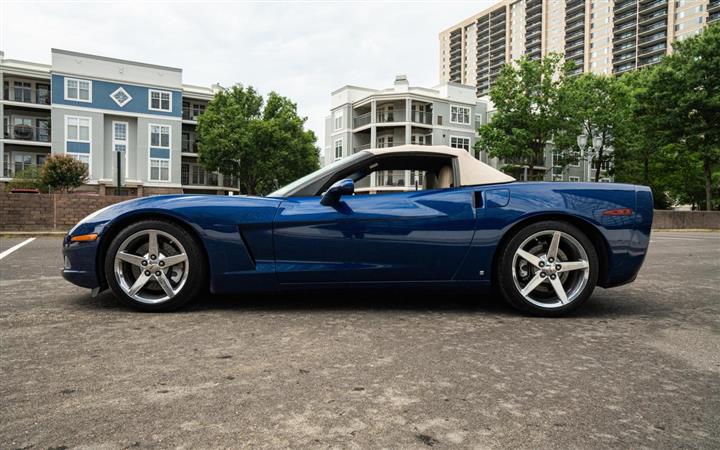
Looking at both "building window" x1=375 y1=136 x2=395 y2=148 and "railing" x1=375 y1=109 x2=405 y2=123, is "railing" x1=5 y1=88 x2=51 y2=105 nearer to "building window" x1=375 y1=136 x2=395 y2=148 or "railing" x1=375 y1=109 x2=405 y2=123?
"railing" x1=375 y1=109 x2=405 y2=123

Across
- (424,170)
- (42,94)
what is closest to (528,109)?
(424,170)

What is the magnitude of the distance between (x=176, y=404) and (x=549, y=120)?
132 ft

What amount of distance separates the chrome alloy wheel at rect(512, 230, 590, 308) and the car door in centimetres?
46

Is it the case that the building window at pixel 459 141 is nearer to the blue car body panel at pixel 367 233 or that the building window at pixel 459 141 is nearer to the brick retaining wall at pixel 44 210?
the brick retaining wall at pixel 44 210

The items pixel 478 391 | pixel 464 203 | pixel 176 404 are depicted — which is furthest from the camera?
pixel 464 203

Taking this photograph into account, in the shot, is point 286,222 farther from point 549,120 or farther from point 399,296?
point 549,120

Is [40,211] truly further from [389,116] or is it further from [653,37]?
[653,37]

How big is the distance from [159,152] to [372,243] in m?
43.5

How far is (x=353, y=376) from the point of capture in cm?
204

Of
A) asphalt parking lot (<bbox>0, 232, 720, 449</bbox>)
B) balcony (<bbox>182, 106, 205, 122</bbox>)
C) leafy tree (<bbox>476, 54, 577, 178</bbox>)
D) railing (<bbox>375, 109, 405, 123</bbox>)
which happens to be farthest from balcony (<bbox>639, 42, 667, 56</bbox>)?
asphalt parking lot (<bbox>0, 232, 720, 449</bbox>)

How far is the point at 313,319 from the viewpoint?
3.11 m

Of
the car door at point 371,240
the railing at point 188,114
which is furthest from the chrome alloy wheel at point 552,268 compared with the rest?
the railing at point 188,114

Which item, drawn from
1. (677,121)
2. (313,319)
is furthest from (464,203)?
(677,121)

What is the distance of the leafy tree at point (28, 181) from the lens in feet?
108
